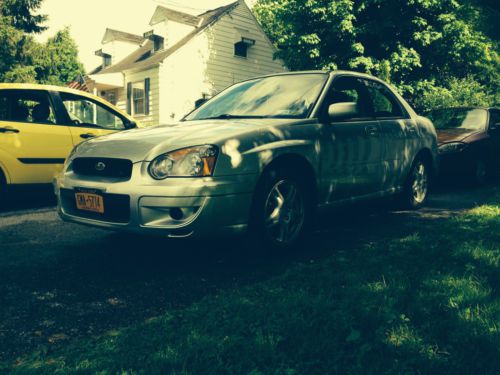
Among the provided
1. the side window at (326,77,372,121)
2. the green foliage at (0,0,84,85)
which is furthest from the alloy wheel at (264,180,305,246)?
the green foliage at (0,0,84,85)

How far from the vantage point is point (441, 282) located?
3.13m

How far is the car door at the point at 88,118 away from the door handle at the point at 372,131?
3.68m

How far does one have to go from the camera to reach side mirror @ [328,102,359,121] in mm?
4434

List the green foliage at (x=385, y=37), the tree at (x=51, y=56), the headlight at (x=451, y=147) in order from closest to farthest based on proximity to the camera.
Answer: the headlight at (x=451, y=147)
the green foliage at (x=385, y=37)
the tree at (x=51, y=56)

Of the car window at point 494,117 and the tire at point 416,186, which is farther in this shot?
the car window at point 494,117

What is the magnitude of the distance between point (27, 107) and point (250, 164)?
13.6ft

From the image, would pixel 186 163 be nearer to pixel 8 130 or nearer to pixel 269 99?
pixel 269 99

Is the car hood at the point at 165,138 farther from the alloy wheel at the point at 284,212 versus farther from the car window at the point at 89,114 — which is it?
the car window at the point at 89,114

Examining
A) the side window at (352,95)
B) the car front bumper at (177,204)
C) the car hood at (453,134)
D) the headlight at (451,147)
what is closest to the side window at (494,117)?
the car hood at (453,134)

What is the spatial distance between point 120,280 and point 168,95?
60.8 ft

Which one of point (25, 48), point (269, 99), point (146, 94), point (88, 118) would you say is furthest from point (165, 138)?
point (25, 48)

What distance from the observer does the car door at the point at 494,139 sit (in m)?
8.80

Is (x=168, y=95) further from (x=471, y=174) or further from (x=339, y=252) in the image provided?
(x=339, y=252)

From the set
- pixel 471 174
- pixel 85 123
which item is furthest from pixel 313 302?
pixel 471 174
